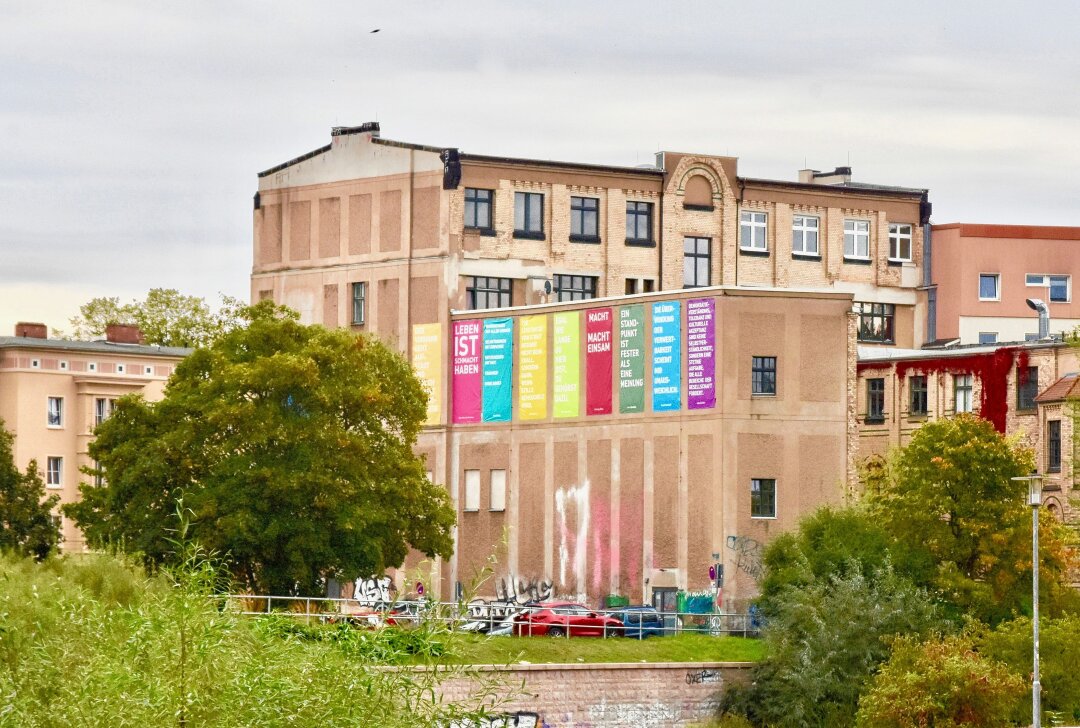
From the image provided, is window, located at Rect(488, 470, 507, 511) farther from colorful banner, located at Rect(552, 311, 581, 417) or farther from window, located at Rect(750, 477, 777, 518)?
window, located at Rect(750, 477, 777, 518)

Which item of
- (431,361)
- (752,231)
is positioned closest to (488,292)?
(431,361)

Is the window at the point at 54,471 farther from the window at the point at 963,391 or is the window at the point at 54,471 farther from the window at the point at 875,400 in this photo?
the window at the point at 963,391

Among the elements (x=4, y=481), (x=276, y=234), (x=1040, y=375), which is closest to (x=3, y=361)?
(x=276, y=234)

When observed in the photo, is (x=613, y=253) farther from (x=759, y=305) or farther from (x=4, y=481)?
(x=4, y=481)

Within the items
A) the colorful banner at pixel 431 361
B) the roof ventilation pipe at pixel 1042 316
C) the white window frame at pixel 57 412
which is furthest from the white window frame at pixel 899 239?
the white window frame at pixel 57 412

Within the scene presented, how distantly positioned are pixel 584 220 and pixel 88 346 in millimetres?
25617

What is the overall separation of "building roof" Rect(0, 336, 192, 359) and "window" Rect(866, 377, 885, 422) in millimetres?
34642

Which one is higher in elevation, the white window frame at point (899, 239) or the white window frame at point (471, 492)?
the white window frame at point (899, 239)

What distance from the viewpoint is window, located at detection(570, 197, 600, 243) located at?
105 metres

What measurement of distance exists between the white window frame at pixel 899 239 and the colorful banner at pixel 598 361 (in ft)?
82.7

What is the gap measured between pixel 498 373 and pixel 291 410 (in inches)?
860

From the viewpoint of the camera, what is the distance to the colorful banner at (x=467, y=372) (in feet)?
323

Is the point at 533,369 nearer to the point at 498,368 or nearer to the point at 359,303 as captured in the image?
the point at 498,368

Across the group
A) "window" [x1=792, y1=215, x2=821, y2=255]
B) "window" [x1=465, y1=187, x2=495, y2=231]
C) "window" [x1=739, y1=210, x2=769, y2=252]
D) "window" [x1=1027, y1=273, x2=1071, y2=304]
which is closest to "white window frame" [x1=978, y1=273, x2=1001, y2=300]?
"window" [x1=1027, y1=273, x2=1071, y2=304]
